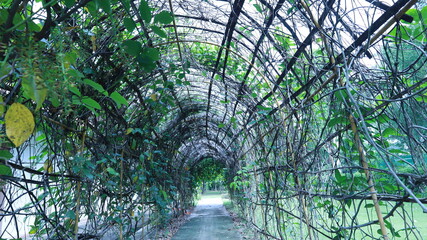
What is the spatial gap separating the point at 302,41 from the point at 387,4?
80 centimetres

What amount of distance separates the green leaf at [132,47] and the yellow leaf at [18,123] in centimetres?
45

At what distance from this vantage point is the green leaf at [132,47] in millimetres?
1089

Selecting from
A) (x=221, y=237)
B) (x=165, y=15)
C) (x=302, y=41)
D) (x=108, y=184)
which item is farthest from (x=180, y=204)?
(x=165, y=15)

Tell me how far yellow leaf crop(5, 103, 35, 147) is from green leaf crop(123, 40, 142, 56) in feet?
1.47

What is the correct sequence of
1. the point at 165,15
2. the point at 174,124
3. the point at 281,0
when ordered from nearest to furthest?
the point at 165,15 → the point at 281,0 → the point at 174,124

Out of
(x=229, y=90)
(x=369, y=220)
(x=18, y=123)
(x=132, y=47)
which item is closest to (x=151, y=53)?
(x=132, y=47)

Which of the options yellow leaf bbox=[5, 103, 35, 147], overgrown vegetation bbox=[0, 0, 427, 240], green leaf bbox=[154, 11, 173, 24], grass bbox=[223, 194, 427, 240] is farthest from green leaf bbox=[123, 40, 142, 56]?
grass bbox=[223, 194, 427, 240]

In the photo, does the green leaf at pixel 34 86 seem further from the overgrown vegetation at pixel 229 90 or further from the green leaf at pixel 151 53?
the green leaf at pixel 151 53

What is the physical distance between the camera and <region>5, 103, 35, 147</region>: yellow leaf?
762 mm

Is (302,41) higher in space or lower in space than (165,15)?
higher

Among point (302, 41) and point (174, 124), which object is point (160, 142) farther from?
point (302, 41)

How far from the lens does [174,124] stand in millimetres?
6215

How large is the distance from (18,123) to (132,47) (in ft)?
1.64

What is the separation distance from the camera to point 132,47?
1.11m
